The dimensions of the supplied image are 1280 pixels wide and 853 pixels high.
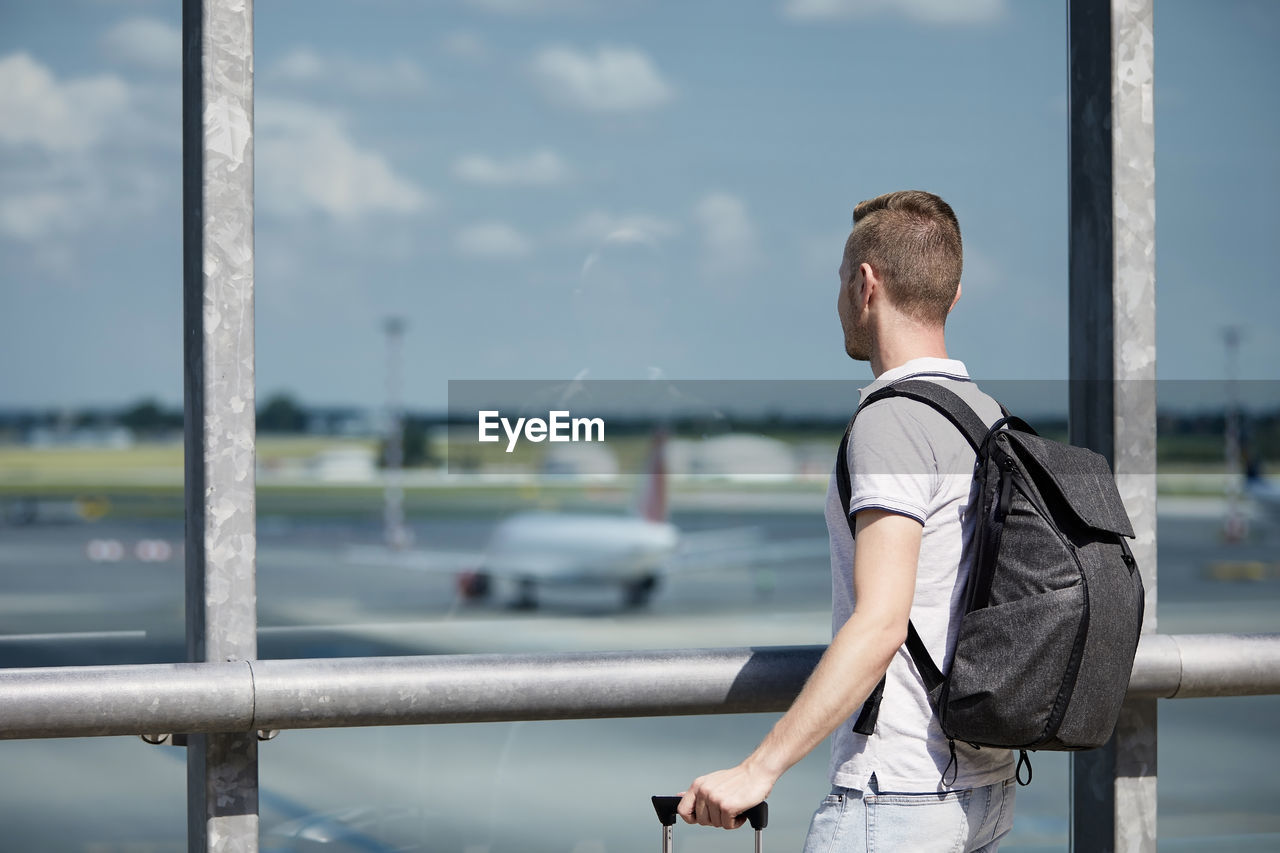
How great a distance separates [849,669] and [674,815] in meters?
0.27

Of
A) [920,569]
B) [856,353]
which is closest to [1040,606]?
[920,569]

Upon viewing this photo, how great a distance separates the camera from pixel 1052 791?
9672mm

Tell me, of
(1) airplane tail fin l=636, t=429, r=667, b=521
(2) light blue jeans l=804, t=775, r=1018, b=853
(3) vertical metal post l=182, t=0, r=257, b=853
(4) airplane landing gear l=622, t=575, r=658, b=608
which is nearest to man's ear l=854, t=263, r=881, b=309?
(2) light blue jeans l=804, t=775, r=1018, b=853

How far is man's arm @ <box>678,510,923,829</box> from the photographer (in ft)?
4.64

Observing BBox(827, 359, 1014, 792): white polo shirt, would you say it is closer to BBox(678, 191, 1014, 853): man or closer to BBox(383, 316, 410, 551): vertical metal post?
BBox(678, 191, 1014, 853): man

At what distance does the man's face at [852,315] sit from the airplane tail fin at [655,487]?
3591cm

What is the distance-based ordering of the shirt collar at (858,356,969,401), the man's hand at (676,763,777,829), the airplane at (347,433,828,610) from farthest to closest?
the airplane at (347,433,828,610) < the shirt collar at (858,356,969,401) < the man's hand at (676,763,777,829)

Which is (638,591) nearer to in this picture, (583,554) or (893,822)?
(583,554)

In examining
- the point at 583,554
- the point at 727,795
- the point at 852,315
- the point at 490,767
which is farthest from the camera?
the point at 583,554

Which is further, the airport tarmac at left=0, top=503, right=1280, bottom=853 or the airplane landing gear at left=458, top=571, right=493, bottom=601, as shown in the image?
the airplane landing gear at left=458, top=571, right=493, bottom=601

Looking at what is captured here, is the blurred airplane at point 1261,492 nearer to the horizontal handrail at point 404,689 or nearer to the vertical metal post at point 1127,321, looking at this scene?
the vertical metal post at point 1127,321

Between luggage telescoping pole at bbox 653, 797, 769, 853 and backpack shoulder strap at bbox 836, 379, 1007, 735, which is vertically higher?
backpack shoulder strap at bbox 836, 379, 1007, 735

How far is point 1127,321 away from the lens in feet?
6.29

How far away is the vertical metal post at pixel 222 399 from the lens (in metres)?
1.57
